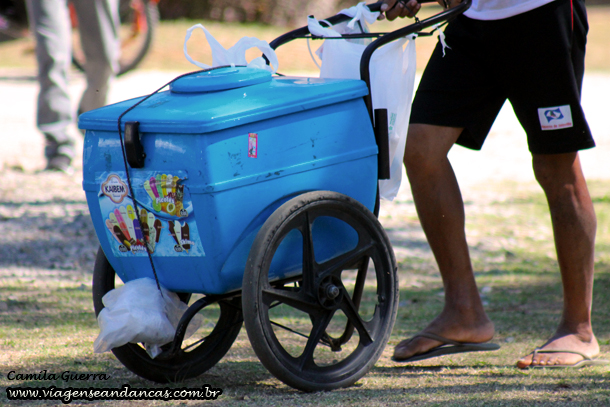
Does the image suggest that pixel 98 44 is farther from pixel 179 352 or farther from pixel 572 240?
pixel 572 240

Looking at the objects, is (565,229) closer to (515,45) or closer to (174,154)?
(515,45)

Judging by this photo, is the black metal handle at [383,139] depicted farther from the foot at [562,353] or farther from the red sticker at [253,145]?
the foot at [562,353]

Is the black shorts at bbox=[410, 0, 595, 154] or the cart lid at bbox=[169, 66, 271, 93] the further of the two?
the black shorts at bbox=[410, 0, 595, 154]

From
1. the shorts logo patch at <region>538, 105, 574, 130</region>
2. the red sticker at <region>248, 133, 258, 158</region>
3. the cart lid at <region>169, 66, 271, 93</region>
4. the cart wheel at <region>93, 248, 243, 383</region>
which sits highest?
the cart lid at <region>169, 66, 271, 93</region>

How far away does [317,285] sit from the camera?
7.09 feet

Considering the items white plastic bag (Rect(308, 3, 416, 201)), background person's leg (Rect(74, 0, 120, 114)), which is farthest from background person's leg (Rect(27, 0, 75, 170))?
white plastic bag (Rect(308, 3, 416, 201))

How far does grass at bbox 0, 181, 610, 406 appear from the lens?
2195 mm

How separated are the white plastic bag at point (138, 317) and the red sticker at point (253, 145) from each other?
473 millimetres

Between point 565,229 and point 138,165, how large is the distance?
4.81 ft

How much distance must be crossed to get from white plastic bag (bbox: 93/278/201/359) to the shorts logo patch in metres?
1.31

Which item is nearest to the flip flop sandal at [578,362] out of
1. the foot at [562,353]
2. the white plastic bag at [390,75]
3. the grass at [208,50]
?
the foot at [562,353]

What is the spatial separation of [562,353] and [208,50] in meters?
13.6

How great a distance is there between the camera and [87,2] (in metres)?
5.80

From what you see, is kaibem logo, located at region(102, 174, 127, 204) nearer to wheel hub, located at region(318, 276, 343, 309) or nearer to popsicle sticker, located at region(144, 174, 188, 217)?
popsicle sticker, located at region(144, 174, 188, 217)
